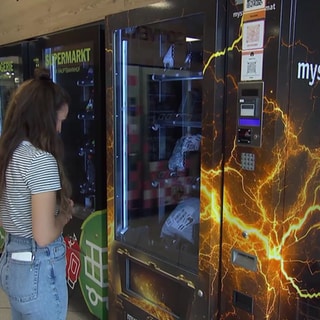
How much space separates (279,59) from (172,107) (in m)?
0.86

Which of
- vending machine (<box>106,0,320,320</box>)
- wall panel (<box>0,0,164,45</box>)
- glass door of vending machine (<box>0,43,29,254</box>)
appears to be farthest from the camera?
glass door of vending machine (<box>0,43,29,254</box>)

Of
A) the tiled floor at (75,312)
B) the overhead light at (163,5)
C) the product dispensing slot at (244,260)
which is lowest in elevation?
the tiled floor at (75,312)

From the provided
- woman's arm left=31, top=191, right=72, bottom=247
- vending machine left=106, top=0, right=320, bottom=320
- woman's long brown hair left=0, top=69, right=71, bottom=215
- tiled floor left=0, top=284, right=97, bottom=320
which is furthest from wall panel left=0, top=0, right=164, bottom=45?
tiled floor left=0, top=284, right=97, bottom=320

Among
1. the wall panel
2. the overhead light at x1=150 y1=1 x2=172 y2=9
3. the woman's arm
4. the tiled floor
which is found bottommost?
the tiled floor

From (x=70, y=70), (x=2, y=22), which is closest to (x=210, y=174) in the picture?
(x=70, y=70)

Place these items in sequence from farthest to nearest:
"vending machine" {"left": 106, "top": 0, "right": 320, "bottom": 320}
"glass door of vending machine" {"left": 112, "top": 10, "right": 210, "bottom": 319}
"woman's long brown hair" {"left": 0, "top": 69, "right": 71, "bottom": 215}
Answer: "glass door of vending machine" {"left": 112, "top": 10, "right": 210, "bottom": 319} < "woman's long brown hair" {"left": 0, "top": 69, "right": 71, "bottom": 215} < "vending machine" {"left": 106, "top": 0, "right": 320, "bottom": 320}

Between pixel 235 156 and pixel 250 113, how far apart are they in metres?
0.16

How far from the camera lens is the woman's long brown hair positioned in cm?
151

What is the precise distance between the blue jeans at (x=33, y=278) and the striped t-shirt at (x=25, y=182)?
2.7 inches

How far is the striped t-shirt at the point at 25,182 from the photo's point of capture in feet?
4.79

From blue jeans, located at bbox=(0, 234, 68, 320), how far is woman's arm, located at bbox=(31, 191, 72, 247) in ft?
0.27

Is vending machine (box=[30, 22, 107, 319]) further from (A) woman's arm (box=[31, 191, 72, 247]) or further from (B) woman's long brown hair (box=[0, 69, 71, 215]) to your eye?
(A) woman's arm (box=[31, 191, 72, 247])

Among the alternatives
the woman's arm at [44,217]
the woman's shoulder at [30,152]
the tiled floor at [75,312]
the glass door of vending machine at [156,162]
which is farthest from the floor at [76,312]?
the woman's shoulder at [30,152]

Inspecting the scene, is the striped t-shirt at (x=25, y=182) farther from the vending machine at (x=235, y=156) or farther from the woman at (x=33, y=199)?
the vending machine at (x=235, y=156)
